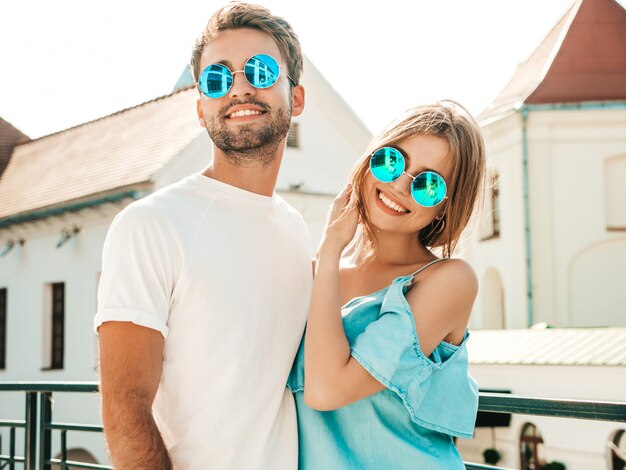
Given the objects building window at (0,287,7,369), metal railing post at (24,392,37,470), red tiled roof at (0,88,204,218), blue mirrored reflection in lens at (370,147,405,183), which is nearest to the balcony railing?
metal railing post at (24,392,37,470)

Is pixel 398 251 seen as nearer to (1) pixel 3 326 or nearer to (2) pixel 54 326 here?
(2) pixel 54 326

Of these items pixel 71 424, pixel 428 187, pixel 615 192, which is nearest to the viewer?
pixel 428 187

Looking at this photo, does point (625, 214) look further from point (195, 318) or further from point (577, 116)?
point (195, 318)

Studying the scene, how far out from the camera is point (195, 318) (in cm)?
229

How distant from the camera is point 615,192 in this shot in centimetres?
2323

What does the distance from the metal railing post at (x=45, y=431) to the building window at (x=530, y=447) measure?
20.0 meters

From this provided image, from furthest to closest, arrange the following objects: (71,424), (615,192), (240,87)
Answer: (615,192) → (71,424) → (240,87)

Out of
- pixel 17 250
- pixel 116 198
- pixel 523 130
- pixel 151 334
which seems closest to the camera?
pixel 151 334

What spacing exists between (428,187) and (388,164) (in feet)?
0.44

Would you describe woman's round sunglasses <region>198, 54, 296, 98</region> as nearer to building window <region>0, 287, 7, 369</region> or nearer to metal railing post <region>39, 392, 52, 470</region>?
metal railing post <region>39, 392, 52, 470</region>

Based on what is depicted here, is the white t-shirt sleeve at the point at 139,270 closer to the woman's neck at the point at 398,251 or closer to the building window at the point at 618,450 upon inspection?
the woman's neck at the point at 398,251

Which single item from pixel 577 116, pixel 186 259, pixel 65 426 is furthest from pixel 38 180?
pixel 186 259

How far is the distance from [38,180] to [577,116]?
14477 millimetres

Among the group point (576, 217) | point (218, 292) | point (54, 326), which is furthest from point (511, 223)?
point (218, 292)
